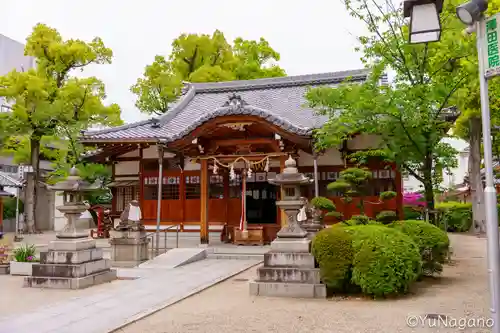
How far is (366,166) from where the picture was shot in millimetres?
16328

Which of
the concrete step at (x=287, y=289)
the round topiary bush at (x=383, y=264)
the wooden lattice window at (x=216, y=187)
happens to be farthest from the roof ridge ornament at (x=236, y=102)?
the round topiary bush at (x=383, y=264)

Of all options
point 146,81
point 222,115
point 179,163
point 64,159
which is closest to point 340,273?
point 222,115

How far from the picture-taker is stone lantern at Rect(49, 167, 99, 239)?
33.9ft

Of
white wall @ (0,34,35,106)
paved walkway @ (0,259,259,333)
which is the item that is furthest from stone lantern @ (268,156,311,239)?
white wall @ (0,34,35,106)

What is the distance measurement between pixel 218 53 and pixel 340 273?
2738cm

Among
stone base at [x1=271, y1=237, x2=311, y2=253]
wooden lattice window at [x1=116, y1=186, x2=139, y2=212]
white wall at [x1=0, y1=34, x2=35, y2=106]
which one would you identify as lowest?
stone base at [x1=271, y1=237, x2=311, y2=253]

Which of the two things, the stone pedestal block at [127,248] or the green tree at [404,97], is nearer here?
the green tree at [404,97]

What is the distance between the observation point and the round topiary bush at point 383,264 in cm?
784

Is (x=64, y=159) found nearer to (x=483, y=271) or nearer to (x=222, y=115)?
(x=222, y=115)

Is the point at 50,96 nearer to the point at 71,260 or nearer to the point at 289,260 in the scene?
the point at 71,260

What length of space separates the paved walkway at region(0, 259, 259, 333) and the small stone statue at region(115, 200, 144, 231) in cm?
153

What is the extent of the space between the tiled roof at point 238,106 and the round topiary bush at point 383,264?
22.9 feet

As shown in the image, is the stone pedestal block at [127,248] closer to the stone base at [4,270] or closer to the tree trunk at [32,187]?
the stone base at [4,270]

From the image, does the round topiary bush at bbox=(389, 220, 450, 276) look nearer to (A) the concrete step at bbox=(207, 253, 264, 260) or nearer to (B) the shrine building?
(B) the shrine building
